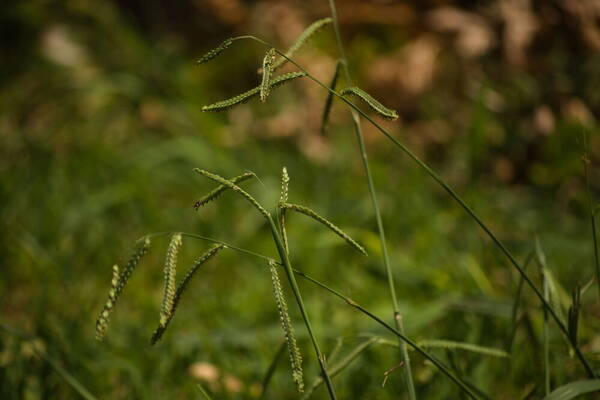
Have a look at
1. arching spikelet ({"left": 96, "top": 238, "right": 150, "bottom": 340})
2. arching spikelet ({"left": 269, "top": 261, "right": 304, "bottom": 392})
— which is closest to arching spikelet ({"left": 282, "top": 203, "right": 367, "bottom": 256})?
arching spikelet ({"left": 269, "top": 261, "right": 304, "bottom": 392})

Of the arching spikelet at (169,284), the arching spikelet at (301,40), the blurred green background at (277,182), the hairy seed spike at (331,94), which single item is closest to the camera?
the arching spikelet at (169,284)

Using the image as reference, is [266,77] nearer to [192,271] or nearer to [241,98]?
[241,98]

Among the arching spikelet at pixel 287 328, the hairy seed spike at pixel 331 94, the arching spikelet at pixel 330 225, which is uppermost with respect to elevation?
the hairy seed spike at pixel 331 94

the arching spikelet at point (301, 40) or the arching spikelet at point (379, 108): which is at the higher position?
the arching spikelet at point (301, 40)

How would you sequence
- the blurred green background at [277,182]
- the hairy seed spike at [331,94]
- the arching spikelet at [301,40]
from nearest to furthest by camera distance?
the arching spikelet at [301,40], the hairy seed spike at [331,94], the blurred green background at [277,182]

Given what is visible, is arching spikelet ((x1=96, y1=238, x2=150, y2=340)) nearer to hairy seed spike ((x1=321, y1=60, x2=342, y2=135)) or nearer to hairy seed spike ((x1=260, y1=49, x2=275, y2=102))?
hairy seed spike ((x1=260, y1=49, x2=275, y2=102))

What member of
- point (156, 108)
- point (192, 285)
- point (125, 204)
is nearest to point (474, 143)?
point (192, 285)

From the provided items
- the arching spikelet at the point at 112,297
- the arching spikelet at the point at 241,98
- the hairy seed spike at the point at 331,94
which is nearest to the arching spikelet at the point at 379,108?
the arching spikelet at the point at 241,98

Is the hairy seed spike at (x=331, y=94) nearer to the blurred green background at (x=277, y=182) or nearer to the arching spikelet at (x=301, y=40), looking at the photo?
the arching spikelet at (x=301, y=40)

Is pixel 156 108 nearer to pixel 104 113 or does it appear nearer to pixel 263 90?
pixel 104 113
